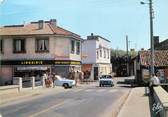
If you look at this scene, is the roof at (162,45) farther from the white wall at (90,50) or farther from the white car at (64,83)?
the white car at (64,83)

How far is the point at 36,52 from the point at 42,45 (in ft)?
4.21

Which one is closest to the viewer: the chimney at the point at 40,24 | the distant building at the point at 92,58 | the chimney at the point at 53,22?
the chimney at the point at 40,24

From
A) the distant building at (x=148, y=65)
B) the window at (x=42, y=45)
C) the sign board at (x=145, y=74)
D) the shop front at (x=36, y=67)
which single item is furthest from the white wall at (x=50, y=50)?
the sign board at (x=145, y=74)

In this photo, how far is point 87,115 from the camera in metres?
20.3

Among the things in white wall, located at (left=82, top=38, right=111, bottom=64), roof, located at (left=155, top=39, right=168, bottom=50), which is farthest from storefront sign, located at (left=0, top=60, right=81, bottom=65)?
roof, located at (left=155, top=39, right=168, bottom=50)

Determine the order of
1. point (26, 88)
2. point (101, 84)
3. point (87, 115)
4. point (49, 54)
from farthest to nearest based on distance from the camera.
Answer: point (49, 54) → point (101, 84) → point (26, 88) → point (87, 115)

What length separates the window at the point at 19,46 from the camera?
2500 inches

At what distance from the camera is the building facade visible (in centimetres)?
6238

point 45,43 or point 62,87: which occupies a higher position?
point 45,43

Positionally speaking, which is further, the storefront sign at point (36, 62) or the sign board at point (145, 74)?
the storefront sign at point (36, 62)

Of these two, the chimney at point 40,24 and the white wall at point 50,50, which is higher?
the chimney at point 40,24

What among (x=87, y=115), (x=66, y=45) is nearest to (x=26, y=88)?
(x=66, y=45)

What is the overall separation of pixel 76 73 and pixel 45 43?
653 centimetres

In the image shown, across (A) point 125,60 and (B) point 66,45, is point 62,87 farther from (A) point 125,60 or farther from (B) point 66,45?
(A) point 125,60
